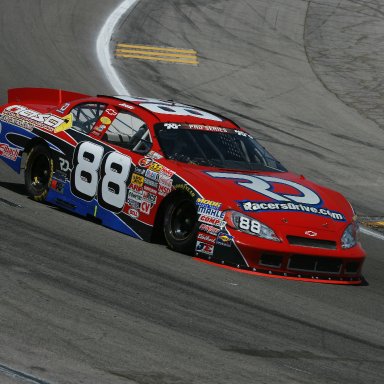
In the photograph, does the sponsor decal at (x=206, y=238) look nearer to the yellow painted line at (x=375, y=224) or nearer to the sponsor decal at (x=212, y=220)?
the sponsor decal at (x=212, y=220)

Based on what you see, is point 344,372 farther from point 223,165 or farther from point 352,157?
point 352,157

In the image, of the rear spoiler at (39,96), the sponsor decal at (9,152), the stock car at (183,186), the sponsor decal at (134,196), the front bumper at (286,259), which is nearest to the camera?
the front bumper at (286,259)

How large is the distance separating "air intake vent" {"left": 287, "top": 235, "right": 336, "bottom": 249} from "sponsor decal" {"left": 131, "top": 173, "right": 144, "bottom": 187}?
64.0 inches

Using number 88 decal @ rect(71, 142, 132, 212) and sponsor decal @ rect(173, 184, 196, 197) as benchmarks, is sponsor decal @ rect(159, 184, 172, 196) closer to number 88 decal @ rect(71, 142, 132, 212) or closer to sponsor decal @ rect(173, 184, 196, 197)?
sponsor decal @ rect(173, 184, 196, 197)

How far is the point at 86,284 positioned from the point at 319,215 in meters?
2.74

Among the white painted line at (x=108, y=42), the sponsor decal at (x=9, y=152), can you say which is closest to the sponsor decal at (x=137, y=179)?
the sponsor decal at (x=9, y=152)

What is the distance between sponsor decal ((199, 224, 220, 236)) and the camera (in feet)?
31.0

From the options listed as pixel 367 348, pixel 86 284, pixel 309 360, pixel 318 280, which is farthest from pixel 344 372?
pixel 318 280

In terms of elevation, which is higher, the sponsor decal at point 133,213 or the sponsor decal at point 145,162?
the sponsor decal at point 145,162

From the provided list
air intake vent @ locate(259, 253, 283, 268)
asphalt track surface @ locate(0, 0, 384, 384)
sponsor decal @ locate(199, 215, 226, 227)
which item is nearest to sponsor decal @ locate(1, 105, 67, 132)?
asphalt track surface @ locate(0, 0, 384, 384)

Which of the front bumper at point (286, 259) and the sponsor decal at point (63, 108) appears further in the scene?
the sponsor decal at point (63, 108)

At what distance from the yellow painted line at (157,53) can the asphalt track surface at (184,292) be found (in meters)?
1.18

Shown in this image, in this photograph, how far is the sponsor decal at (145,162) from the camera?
10.2 metres

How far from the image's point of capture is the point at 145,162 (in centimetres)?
1028
